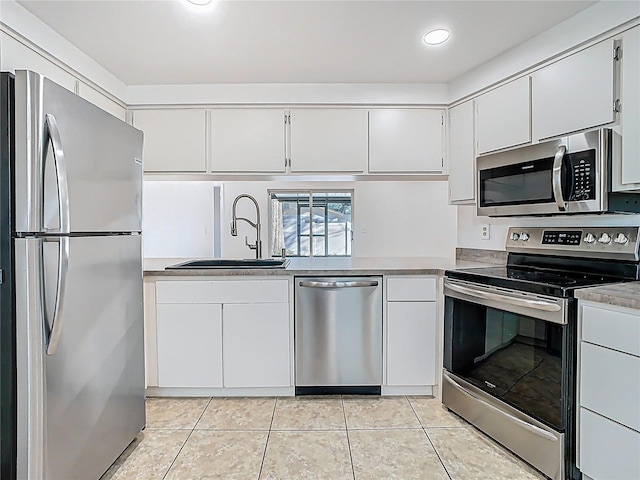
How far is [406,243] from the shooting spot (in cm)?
648

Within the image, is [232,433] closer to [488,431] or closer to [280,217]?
[488,431]

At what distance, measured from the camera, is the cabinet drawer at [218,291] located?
2467 mm

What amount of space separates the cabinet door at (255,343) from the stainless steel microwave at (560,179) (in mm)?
1508

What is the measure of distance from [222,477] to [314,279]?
118cm

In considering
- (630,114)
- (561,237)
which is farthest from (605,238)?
(630,114)

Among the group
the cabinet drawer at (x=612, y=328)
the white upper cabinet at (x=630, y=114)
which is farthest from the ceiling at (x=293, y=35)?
the cabinet drawer at (x=612, y=328)

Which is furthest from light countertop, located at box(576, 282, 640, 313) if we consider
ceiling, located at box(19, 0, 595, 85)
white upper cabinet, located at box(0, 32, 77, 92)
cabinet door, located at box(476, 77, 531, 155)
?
Answer: white upper cabinet, located at box(0, 32, 77, 92)

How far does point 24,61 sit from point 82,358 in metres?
1.42

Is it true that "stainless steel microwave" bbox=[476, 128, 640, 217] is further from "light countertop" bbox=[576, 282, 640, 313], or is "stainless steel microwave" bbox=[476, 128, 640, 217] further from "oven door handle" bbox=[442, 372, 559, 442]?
"oven door handle" bbox=[442, 372, 559, 442]

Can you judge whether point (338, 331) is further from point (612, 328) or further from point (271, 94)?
point (271, 94)

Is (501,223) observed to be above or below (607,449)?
above

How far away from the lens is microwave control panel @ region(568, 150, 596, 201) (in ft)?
5.74

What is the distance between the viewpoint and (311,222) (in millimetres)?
6836

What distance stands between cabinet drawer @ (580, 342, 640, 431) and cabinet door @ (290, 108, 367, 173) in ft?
5.98
